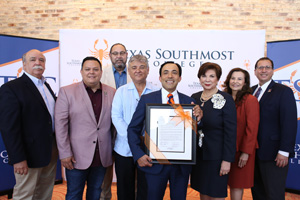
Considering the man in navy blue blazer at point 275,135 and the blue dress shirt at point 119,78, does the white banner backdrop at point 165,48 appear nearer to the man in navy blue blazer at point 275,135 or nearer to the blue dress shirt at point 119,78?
the blue dress shirt at point 119,78

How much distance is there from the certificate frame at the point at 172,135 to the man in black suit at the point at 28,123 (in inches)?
45.6

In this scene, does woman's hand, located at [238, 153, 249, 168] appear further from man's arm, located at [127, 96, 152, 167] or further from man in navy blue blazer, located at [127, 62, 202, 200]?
man's arm, located at [127, 96, 152, 167]

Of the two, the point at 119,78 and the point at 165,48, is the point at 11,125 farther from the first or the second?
the point at 165,48

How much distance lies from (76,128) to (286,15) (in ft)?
14.7

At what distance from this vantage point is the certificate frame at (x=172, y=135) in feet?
5.70

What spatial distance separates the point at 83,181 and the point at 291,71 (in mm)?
3579

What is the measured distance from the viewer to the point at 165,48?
3.68m

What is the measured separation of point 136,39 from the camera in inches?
145

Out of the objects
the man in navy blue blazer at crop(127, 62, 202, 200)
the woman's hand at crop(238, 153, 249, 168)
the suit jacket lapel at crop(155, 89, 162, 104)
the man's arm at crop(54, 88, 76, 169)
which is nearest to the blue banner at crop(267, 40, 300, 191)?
the woman's hand at crop(238, 153, 249, 168)

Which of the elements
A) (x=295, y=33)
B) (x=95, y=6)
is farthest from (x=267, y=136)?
(x=95, y=6)

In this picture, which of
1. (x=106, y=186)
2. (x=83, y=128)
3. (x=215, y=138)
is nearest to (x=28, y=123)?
(x=83, y=128)

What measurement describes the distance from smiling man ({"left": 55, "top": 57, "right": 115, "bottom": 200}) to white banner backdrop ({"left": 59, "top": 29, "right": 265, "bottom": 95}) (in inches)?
61.8

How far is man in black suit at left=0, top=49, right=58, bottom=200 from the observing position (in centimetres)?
198

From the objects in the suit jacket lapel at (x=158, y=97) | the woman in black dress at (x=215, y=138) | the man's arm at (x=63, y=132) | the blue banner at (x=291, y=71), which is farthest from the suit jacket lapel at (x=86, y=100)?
the blue banner at (x=291, y=71)
